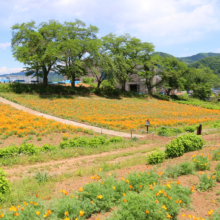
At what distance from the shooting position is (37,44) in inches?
1394

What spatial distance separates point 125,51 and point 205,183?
4843 centimetres

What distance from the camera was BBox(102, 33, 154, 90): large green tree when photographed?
157 feet

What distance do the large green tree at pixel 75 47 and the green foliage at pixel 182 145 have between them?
31222mm

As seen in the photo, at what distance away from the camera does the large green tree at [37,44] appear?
3459cm

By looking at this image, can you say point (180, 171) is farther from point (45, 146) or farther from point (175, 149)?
point (45, 146)

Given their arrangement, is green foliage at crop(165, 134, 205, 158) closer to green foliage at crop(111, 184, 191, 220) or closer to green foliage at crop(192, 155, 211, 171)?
green foliage at crop(192, 155, 211, 171)

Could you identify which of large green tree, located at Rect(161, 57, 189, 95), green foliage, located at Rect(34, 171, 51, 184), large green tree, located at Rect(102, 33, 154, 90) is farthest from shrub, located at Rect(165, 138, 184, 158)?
large green tree, located at Rect(161, 57, 189, 95)

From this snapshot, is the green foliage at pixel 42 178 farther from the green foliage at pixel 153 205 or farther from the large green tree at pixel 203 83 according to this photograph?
the large green tree at pixel 203 83

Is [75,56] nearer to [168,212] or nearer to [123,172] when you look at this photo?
[123,172]

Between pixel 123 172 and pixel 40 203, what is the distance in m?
3.04

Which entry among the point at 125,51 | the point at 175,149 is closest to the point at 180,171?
the point at 175,149

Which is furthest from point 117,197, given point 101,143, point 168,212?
point 101,143

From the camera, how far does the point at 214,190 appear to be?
5.14 meters

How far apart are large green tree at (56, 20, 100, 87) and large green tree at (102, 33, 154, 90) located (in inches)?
276
